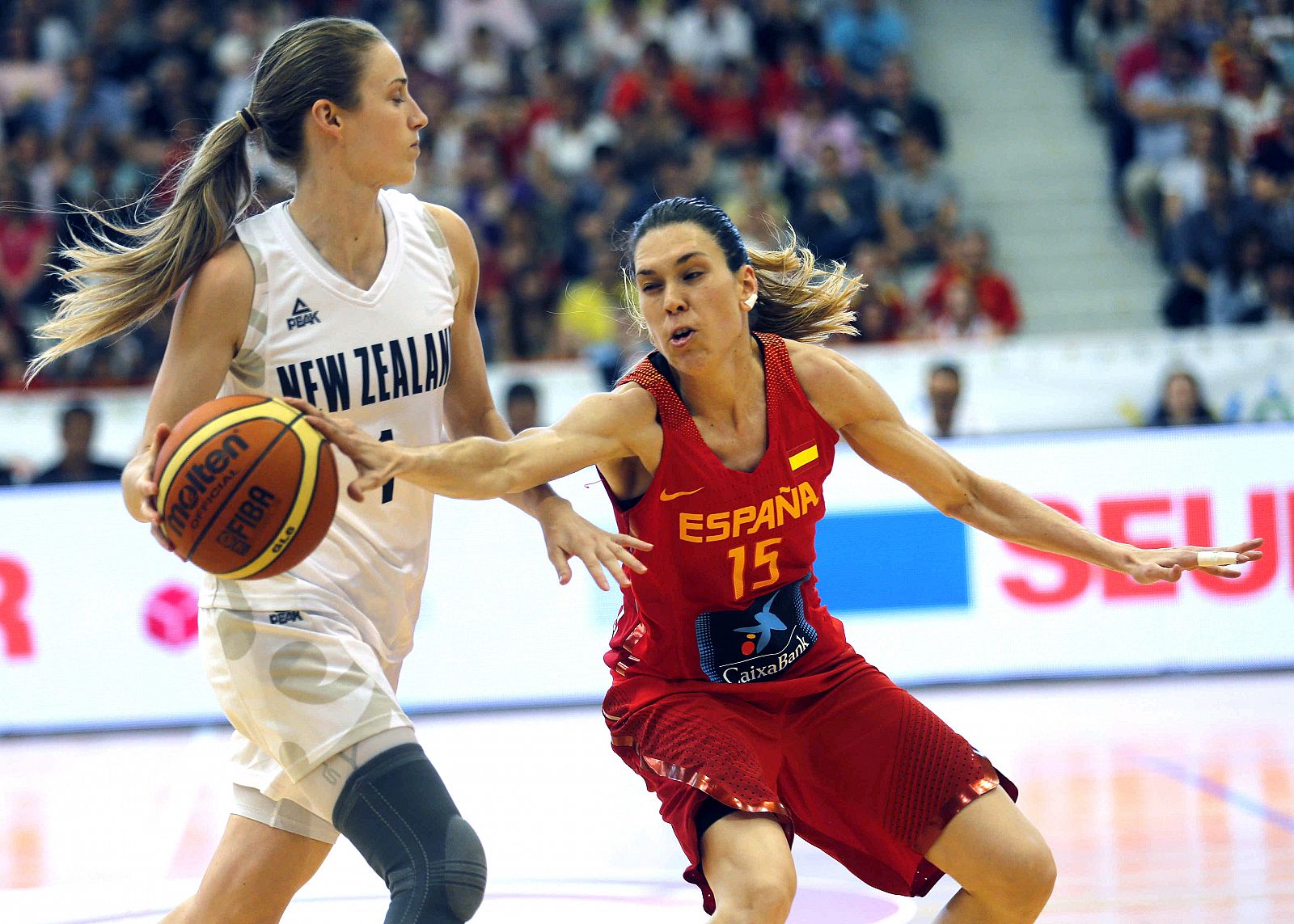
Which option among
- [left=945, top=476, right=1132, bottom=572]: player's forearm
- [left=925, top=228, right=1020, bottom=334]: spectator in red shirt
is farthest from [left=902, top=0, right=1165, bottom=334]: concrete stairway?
[left=945, top=476, right=1132, bottom=572]: player's forearm

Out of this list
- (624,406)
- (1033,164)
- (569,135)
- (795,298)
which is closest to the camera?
(624,406)

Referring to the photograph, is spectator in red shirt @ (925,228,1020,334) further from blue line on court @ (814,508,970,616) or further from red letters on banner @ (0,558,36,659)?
red letters on banner @ (0,558,36,659)

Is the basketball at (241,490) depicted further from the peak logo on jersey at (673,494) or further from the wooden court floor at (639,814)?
the wooden court floor at (639,814)

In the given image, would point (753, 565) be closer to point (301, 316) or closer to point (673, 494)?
point (673, 494)

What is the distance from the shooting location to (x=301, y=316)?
3184mm

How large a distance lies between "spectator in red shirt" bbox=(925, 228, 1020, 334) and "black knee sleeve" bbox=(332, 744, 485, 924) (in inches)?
323

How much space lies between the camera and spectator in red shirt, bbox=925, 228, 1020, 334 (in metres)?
10.7

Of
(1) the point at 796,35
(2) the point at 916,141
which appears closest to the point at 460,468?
(2) the point at 916,141

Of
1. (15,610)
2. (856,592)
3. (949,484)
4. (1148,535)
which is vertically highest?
(949,484)

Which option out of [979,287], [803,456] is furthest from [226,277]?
[979,287]

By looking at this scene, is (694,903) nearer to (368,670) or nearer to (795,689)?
(795,689)

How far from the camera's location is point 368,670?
308 cm

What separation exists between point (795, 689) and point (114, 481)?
210 inches

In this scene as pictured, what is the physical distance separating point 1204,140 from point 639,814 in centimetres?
776
